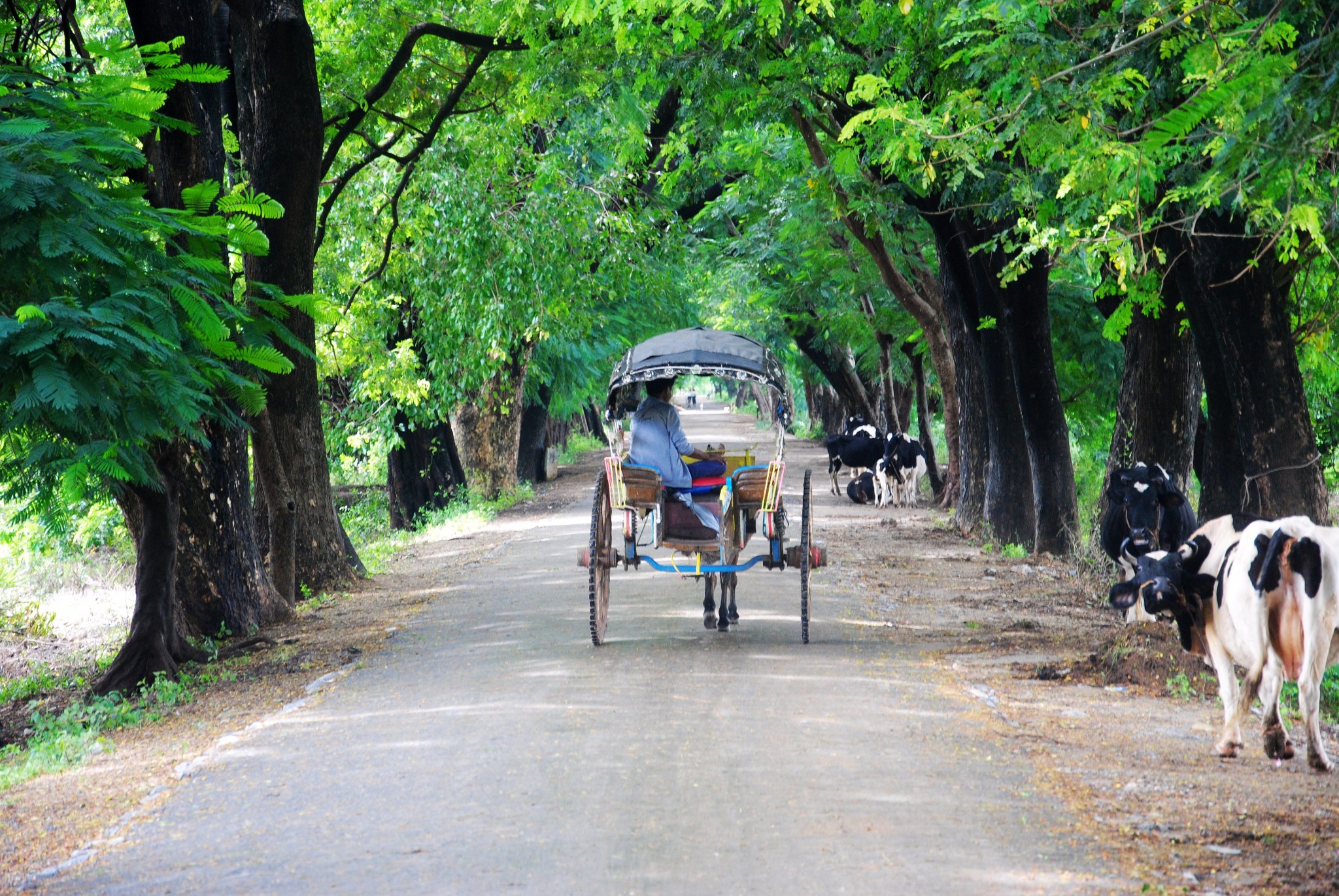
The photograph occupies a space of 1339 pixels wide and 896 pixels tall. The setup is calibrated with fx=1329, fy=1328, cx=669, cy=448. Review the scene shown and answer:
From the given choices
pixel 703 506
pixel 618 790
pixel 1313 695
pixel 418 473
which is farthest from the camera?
pixel 418 473

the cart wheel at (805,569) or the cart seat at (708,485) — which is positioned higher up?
the cart seat at (708,485)

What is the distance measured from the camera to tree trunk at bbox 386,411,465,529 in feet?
87.9

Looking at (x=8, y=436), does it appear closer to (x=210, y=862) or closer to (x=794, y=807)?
(x=210, y=862)

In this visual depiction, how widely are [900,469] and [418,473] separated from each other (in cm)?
979

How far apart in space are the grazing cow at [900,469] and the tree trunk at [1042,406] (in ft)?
29.1

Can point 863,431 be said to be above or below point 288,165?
below

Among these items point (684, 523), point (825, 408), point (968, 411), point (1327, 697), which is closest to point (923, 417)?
point (968, 411)

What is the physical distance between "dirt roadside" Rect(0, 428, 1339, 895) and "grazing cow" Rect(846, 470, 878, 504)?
11.6 m

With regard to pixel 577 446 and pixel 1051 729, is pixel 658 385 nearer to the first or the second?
pixel 1051 729

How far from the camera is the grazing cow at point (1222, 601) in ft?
22.8

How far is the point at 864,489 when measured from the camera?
2812 centimetres

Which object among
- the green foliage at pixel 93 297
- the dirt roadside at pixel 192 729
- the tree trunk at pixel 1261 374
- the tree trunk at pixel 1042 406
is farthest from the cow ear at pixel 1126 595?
the tree trunk at pixel 1042 406

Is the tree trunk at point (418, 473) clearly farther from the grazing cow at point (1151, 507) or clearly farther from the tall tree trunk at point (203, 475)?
the grazing cow at point (1151, 507)

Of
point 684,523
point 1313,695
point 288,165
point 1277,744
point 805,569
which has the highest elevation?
point 288,165
